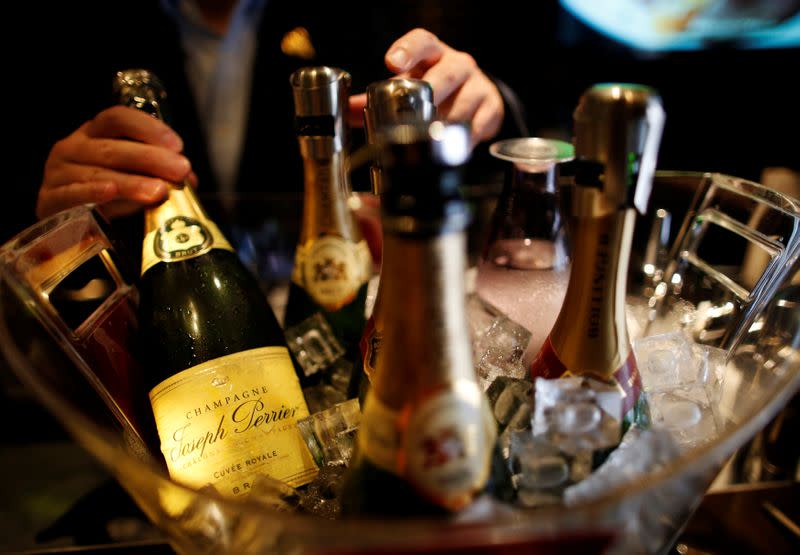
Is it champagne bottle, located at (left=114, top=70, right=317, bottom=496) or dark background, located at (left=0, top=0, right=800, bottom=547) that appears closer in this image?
champagne bottle, located at (left=114, top=70, right=317, bottom=496)

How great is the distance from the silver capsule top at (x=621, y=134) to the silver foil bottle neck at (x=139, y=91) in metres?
0.51

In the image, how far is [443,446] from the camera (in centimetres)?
34

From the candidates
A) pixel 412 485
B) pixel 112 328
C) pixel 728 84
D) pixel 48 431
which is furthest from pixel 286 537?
pixel 728 84

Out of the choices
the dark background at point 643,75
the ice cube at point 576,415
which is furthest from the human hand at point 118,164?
the dark background at point 643,75

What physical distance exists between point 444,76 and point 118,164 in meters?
0.40

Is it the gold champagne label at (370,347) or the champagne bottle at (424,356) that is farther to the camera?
the gold champagne label at (370,347)

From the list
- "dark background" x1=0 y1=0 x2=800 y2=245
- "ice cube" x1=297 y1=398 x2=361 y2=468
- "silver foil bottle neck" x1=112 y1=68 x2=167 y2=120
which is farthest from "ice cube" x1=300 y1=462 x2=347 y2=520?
"dark background" x1=0 y1=0 x2=800 y2=245

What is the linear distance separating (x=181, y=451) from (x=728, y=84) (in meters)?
2.04

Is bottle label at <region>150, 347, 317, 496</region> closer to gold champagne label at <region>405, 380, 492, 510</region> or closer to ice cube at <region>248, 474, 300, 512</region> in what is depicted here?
ice cube at <region>248, 474, 300, 512</region>

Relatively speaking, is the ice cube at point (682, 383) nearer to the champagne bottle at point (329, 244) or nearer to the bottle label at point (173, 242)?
the champagne bottle at point (329, 244)

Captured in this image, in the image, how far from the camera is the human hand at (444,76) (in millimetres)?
604

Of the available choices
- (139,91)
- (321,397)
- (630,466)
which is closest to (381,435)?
(630,466)

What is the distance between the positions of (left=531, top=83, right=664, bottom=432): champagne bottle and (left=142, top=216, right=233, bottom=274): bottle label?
1.43 ft

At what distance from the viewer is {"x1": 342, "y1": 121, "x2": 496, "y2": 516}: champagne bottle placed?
283mm
